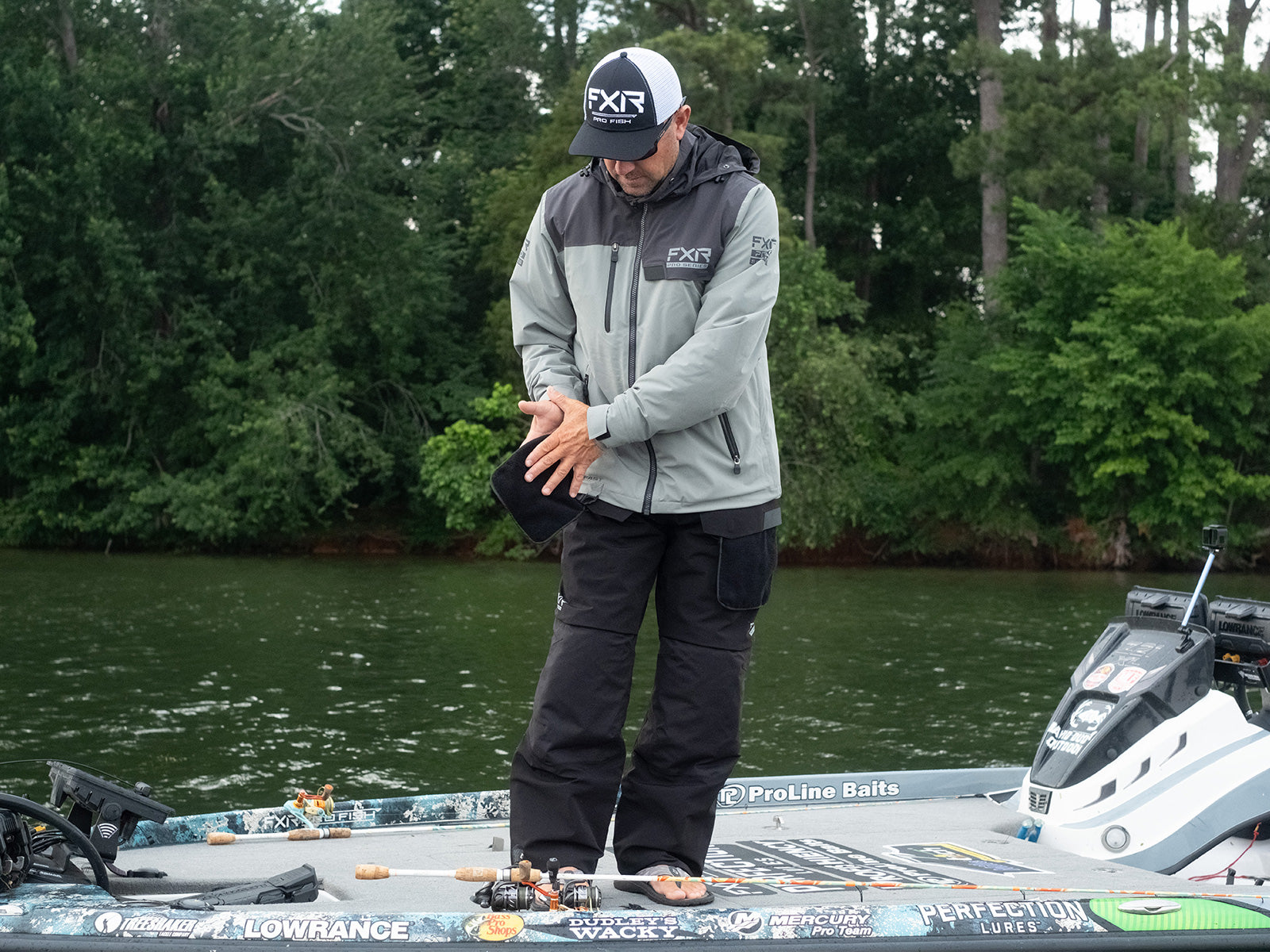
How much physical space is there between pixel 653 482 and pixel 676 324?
38 cm

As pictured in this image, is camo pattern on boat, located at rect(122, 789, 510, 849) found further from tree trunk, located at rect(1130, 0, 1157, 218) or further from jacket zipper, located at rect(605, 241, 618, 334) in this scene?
tree trunk, located at rect(1130, 0, 1157, 218)

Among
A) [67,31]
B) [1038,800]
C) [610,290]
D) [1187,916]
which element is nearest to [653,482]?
[610,290]

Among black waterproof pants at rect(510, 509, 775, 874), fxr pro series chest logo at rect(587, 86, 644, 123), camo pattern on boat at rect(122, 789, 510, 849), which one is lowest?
camo pattern on boat at rect(122, 789, 510, 849)

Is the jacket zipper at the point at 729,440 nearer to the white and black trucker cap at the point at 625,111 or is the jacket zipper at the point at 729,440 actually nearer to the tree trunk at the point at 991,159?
the white and black trucker cap at the point at 625,111

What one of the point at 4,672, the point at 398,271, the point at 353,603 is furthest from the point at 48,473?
the point at 4,672

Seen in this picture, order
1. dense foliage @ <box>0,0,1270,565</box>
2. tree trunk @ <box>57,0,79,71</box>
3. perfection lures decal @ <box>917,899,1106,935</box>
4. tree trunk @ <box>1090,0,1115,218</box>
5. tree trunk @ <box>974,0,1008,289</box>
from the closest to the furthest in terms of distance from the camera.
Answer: perfection lures decal @ <box>917,899,1106,935</box> → dense foliage @ <box>0,0,1270,565</box> → tree trunk @ <box>1090,0,1115,218</box> → tree trunk @ <box>974,0,1008,289</box> → tree trunk @ <box>57,0,79,71</box>

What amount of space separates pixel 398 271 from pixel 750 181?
89.5ft

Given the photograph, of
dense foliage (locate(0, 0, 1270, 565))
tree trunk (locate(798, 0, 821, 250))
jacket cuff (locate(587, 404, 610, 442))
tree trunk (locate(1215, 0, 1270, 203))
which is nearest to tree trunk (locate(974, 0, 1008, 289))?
dense foliage (locate(0, 0, 1270, 565))

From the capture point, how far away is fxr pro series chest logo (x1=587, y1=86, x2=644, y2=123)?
3.40 m

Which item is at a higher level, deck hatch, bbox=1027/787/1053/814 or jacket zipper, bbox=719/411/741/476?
jacket zipper, bbox=719/411/741/476

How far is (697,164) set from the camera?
11.7 ft

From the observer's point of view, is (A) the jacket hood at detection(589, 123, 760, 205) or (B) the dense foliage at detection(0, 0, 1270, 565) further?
(B) the dense foliage at detection(0, 0, 1270, 565)

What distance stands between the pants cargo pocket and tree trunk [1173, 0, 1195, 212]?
83.8 feet

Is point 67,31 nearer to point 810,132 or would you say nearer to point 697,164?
point 810,132
